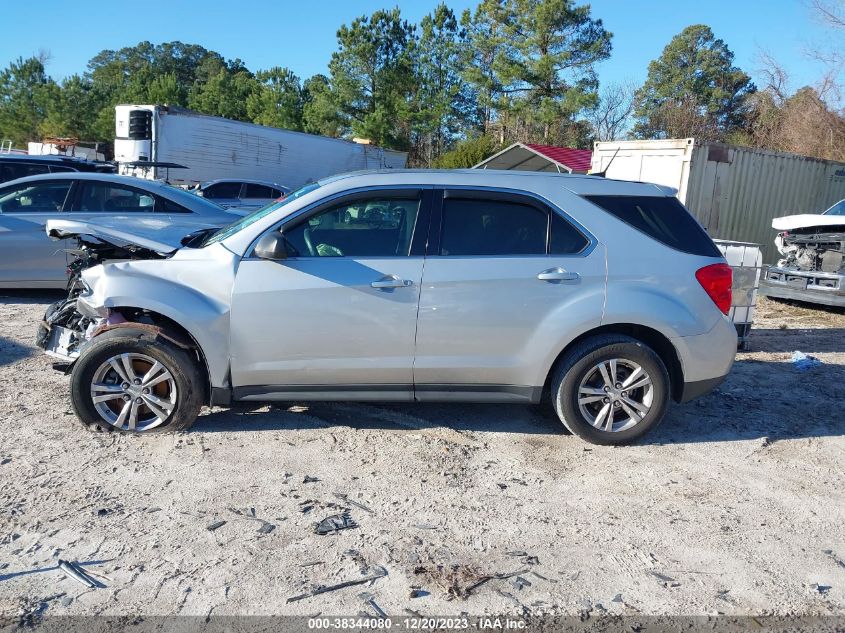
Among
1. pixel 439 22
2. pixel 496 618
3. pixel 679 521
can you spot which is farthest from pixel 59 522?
pixel 439 22

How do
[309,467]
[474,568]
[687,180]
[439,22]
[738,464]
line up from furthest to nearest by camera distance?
[439,22]
[687,180]
[738,464]
[309,467]
[474,568]

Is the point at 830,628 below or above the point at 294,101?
below

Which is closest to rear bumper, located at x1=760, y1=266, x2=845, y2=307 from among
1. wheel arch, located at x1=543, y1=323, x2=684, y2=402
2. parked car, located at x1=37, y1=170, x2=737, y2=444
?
wheel arch, located at x1=543, y1=323, x2=684, y2=402

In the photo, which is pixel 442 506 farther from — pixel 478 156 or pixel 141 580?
pixel 478 156

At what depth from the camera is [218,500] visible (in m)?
3.69

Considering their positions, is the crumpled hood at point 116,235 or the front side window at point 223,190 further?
the front side window at point 223,190

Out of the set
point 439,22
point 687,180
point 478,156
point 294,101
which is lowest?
point 687,180

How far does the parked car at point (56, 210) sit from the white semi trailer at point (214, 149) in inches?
318

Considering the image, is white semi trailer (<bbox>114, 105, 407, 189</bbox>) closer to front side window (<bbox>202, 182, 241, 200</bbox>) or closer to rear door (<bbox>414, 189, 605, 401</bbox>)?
front side window (<bbox>202, 182, 241, 200</bbox>)

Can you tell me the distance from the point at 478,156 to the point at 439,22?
14881 mm

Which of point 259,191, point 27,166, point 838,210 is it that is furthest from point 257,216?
point 259,191

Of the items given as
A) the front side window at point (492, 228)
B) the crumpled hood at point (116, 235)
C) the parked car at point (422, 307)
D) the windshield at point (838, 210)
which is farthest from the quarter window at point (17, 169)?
the windshield at point (838, 210)

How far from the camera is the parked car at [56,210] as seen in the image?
26.2ft

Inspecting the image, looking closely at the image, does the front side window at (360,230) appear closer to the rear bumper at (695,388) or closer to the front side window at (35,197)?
the rear bumper at (695,388)
